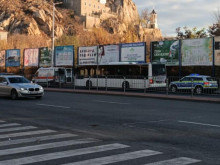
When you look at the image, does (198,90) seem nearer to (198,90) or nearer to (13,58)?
(198,90)

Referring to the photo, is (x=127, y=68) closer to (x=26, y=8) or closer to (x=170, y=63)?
(x=170, y=63)

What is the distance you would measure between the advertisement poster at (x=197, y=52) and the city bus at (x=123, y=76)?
2374mm

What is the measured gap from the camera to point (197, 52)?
30.6m

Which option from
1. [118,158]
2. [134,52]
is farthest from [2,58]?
[118,158]

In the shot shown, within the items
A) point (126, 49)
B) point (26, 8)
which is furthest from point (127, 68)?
point (26, 8)

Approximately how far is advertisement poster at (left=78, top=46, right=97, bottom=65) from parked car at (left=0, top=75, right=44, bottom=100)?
17424mm

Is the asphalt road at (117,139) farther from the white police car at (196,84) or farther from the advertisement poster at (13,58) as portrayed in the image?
the advertisement poster at (13,58)

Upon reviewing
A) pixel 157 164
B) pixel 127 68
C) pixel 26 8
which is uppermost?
pixel 26 8

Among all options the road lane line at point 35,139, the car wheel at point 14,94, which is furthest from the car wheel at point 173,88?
the road lane line at point 35,139

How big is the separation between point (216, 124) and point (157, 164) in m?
5.42

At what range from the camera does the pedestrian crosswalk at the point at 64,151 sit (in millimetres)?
5996

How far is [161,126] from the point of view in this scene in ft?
33.0

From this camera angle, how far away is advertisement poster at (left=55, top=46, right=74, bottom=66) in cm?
4059

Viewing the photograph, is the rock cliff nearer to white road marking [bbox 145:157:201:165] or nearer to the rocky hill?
the rocky hill
